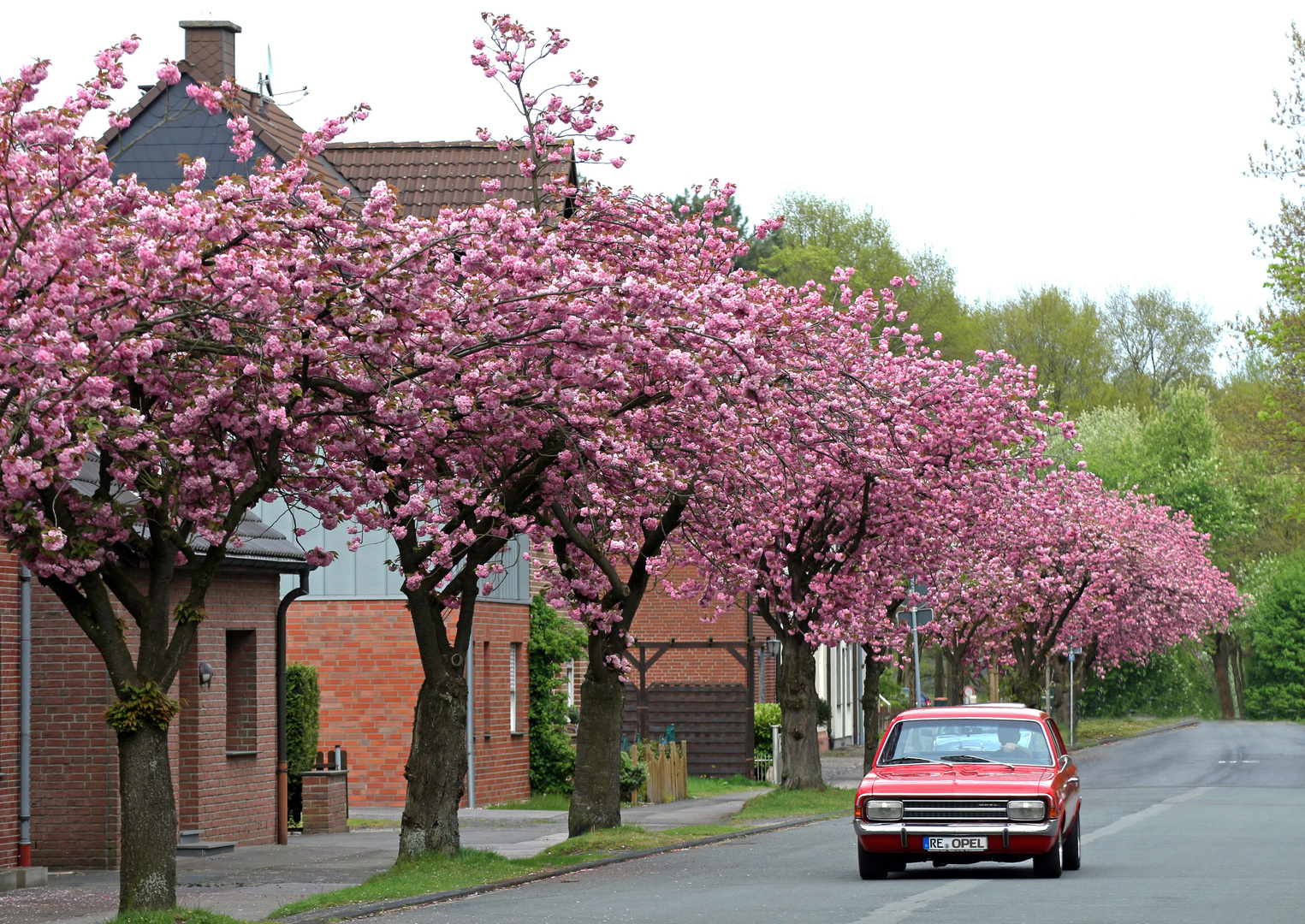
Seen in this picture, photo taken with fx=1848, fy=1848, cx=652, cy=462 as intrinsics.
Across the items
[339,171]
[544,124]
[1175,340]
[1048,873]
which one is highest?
[1175,340]

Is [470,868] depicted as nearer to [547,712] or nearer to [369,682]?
[369,682]

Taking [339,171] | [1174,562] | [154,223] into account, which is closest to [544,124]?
[154,223]

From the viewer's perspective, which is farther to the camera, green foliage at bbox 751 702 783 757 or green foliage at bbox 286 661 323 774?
green foliage at bbox 751 702 783 757

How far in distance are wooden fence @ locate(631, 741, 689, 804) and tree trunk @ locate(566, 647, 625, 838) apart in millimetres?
9957

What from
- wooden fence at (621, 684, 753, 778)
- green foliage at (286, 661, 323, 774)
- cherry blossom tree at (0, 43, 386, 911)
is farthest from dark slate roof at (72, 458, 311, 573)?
wooden fence at (621, 684, 753, 778)

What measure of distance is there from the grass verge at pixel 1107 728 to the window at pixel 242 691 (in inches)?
1542

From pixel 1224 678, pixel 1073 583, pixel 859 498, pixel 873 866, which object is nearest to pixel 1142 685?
pixel 1224 678

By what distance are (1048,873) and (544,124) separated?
333 inches

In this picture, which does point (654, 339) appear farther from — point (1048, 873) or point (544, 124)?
point (1048, 873)

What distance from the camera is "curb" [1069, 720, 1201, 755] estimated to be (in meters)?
58.3

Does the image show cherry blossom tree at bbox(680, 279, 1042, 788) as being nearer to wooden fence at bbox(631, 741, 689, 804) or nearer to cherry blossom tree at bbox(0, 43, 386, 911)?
wooden fence at bbox(631, 741, 689, 804)

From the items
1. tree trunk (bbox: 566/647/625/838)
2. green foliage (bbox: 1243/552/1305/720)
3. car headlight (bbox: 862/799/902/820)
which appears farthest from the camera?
green foliage (bbox: 1243/552/1305/720)

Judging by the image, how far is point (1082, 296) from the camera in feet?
284

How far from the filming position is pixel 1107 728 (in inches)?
2832
